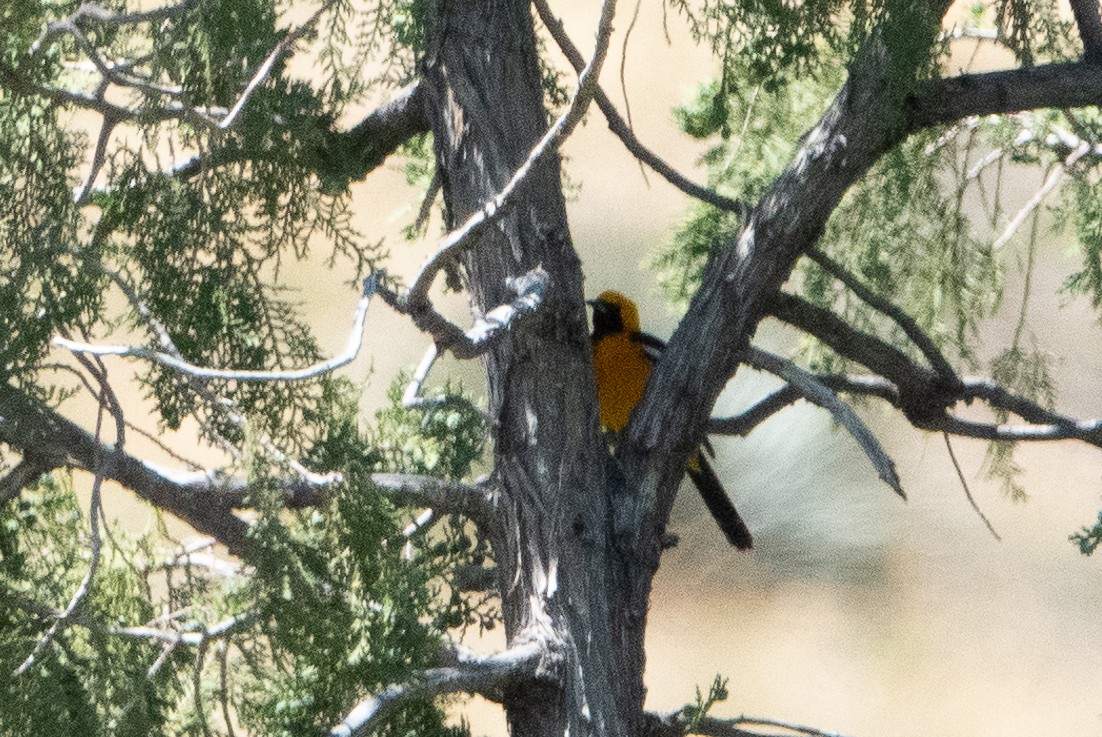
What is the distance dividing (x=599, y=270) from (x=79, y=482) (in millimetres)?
2495

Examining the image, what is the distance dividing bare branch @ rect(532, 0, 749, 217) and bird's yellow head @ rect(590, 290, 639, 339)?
55.6 inches

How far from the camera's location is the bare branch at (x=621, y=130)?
7.83 feet

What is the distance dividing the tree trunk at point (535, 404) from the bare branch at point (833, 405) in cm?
36

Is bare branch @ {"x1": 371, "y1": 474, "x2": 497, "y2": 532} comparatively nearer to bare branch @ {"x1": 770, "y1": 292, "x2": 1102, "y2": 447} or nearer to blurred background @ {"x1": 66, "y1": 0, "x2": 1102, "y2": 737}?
bare branch @ {"x1": 770, "y1": 292, "x2": 1102, "y2": 447}

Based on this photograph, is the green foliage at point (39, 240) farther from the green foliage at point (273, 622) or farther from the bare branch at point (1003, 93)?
the bare branch at point (1003, 93)

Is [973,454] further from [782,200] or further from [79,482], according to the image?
[782,200]

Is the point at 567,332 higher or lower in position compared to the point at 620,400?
lower

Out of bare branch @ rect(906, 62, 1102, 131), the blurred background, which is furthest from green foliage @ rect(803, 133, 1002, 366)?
the blurred background

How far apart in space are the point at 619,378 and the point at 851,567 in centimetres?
297

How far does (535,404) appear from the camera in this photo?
2.32 meters

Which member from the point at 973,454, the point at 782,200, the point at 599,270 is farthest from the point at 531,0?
the point at 973,454

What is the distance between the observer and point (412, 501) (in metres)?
2.27

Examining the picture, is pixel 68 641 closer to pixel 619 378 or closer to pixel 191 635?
pixel 191 635

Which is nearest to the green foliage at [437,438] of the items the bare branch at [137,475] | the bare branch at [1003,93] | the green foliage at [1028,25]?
the bare branch at [137,475]
